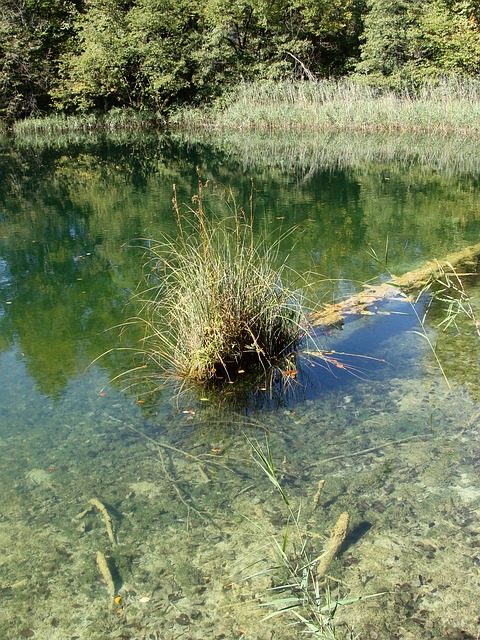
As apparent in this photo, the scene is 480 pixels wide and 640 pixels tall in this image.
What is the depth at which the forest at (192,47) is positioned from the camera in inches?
849

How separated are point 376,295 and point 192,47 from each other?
2089 cm

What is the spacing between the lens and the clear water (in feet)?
7.21

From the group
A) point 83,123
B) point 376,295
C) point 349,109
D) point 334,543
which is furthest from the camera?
point 83,123

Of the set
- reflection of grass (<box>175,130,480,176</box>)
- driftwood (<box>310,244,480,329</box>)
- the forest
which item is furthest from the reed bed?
the forest

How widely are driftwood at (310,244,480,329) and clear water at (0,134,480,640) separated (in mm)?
126

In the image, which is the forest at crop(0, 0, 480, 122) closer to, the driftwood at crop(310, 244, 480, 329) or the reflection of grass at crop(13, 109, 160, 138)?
the reflection of grass at crop(13, 109, 160, 138)

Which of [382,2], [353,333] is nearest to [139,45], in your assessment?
[382,2]

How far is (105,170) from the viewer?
12227 millimetres

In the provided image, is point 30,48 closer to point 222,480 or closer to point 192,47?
point 192,47

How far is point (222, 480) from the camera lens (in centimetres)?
284

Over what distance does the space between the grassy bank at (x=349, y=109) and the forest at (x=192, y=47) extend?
243 cm

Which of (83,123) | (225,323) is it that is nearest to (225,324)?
(225,323)

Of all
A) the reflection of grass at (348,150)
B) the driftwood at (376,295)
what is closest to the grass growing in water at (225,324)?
the driftwood at (376,295)

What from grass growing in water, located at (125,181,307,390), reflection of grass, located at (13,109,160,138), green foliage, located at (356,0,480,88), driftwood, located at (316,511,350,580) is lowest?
reflection of grass, located at (13,109,160,138)
